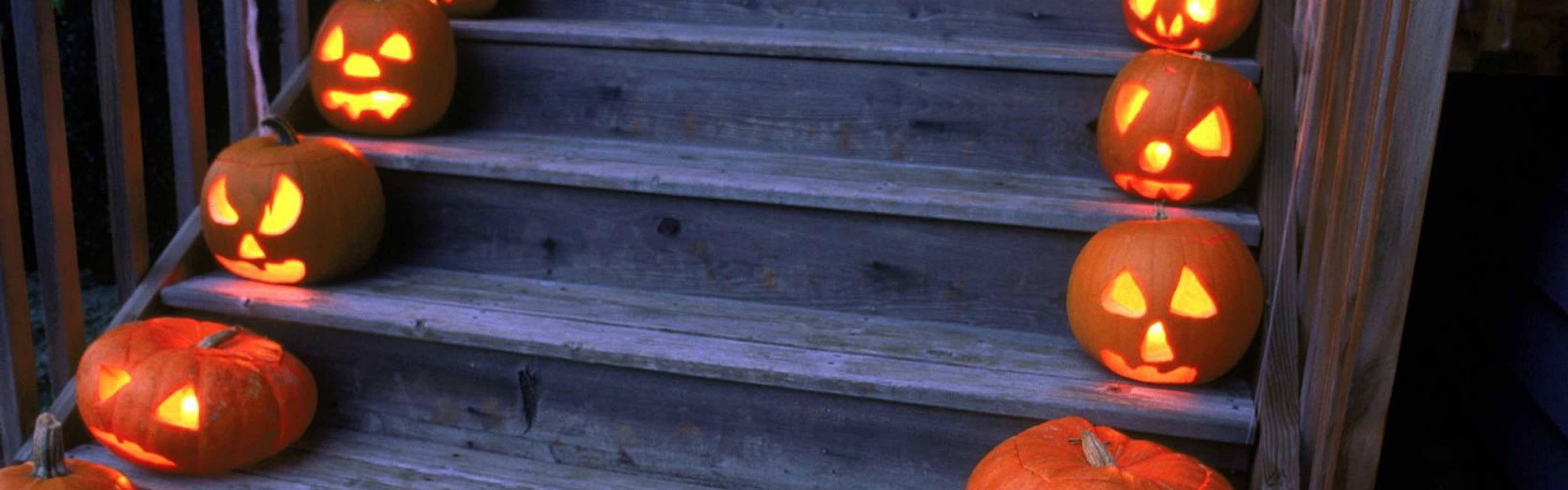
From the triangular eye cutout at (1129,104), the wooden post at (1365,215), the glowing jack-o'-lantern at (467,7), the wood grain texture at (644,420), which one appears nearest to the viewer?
the wooden post at (1365,215)

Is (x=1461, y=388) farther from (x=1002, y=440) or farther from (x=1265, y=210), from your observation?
(x=1002, y=440)

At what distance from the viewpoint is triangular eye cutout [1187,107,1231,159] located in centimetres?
213

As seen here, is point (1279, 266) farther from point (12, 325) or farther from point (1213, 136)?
point (12, 325)

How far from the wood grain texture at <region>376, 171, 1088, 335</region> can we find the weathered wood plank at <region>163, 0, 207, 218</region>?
1.14ft

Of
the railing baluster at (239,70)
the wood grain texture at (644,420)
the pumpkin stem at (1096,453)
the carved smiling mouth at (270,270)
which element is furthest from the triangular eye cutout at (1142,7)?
the railing baluster at (239,70)

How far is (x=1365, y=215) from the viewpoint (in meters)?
1.49

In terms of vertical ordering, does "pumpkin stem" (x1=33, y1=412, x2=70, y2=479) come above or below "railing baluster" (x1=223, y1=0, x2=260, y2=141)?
below

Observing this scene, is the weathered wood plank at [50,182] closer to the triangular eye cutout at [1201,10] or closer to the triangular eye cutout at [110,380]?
the triangular eye cutout at [110,380]

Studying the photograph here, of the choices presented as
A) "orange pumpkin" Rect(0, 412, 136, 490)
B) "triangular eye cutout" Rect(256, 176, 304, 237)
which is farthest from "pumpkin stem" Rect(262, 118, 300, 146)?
"orange pumpkin" Rect(0, 412, 136, 490)

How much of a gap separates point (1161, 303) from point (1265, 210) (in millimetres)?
308

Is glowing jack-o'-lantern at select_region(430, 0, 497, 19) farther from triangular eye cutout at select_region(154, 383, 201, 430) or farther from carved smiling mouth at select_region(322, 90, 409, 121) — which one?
triangular eye cutout at select_region(154, 383, 201, 430)

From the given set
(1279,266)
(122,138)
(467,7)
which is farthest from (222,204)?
(1279,266)

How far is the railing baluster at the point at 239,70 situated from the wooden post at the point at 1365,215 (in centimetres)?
185

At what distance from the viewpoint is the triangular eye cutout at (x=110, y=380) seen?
6.73 ft
